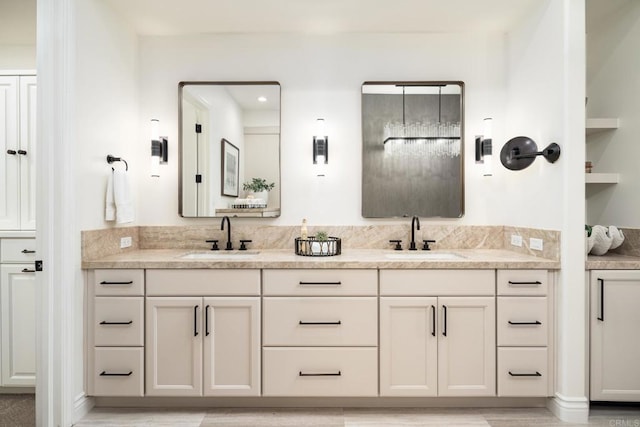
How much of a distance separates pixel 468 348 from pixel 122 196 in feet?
7.66

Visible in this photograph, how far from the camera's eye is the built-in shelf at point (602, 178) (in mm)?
2324

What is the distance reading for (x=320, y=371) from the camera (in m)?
2.07

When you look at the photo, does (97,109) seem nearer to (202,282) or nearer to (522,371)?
(202,282)

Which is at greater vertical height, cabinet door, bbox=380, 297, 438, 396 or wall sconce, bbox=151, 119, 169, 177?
wall sconce, bbox=151, 119, 169, 177

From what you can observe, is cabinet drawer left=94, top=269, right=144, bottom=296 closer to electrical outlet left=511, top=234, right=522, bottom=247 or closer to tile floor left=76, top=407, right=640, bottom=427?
tile floor left=76, top=407, right=640, bottom=427

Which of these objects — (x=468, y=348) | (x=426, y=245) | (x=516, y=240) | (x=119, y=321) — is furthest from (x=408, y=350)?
(x=119, y=321)

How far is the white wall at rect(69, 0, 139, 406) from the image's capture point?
6.61ft

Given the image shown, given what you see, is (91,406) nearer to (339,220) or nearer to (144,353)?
(144,353)

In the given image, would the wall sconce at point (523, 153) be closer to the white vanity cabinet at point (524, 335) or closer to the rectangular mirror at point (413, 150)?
the rectangular mirror at point (413, 150)

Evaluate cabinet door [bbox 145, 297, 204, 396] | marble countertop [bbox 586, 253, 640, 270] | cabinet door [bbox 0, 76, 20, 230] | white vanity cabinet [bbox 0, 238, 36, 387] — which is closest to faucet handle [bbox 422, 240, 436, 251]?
marble countertop [bbox 586, 253, 640, 270]

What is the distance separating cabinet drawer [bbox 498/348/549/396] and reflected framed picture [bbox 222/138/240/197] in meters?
2.06

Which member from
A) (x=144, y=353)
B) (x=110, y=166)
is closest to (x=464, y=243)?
(x=144, y=353)

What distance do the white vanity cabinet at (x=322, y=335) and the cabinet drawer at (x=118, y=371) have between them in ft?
2.43

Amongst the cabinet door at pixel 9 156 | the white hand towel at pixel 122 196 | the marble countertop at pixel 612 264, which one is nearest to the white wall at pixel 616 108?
the marble countertop at pixel 612 264
